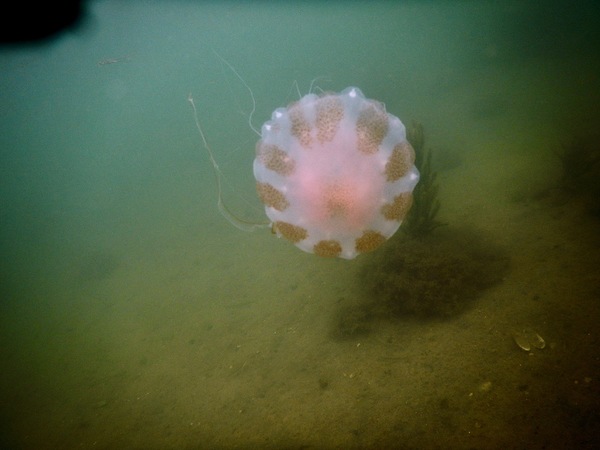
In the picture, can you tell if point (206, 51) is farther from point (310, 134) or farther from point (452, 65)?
point (310, 134)

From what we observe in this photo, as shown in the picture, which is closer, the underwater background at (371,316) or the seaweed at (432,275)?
the underwater background at (371,316)

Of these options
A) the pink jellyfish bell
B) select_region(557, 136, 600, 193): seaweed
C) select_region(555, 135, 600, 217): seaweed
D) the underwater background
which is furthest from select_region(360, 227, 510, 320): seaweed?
select_region(557, 136, 600, 193): seaweed

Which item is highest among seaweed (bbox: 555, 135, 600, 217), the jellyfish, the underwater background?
the jellyfish

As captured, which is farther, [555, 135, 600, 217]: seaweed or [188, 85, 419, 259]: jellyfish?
[555, 135, 600, 217]: seaweed

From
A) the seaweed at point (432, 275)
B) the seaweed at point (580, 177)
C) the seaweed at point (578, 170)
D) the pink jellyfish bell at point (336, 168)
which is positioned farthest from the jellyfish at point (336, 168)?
the seaweed at point (578, 170)

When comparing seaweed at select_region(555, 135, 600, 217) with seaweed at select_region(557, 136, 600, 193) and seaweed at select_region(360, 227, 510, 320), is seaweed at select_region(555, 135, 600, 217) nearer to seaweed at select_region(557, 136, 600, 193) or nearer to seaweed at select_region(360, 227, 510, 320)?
seaweed at select_region(557, 136, 600, 193)

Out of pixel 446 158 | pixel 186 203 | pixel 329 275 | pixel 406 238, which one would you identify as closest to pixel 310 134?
pixel 406 238

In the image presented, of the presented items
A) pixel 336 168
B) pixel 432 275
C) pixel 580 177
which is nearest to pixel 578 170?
pixel 580 177

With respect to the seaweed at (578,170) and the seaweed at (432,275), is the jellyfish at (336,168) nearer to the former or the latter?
the seaweed at (432,275)
